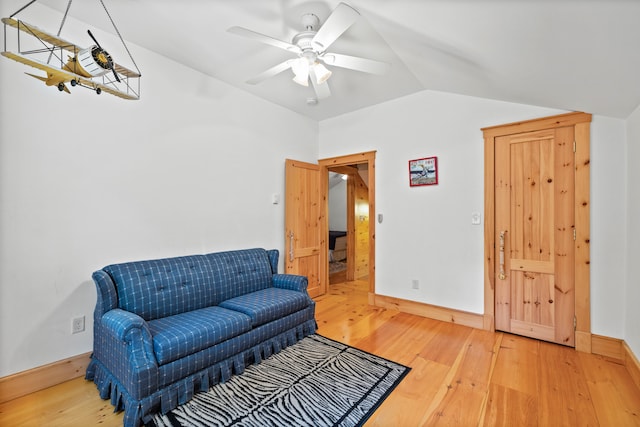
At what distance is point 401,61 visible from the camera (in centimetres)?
268

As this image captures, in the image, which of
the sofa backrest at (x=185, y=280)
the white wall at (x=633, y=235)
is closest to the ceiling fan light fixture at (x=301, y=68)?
the sofa backrest at (x=185, y=280)

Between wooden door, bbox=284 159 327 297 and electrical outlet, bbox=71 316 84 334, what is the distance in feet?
7.10

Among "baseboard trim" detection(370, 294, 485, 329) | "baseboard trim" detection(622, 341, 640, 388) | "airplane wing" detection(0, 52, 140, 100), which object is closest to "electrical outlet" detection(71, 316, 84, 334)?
"airplane wing" detection(0, 52, 140, 100)

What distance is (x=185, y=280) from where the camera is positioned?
2.46m

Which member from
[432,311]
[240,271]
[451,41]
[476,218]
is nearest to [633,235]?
[476,218]

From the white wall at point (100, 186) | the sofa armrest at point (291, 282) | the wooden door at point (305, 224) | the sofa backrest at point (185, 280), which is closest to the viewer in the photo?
the white wall at point (100, 186)

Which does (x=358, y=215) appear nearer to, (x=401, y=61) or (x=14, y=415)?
(x=401, y=61)

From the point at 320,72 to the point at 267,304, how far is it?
6.68ft

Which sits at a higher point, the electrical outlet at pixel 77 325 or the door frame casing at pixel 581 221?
the door frame casing at pixel 581 221

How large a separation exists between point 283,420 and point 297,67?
251cm

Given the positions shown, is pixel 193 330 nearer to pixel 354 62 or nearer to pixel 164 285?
pixel 164 285

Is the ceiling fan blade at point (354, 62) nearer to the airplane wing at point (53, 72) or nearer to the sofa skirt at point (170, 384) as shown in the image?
the airplane wing at point (53, 72)

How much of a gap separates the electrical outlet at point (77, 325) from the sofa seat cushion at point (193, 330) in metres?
0.59

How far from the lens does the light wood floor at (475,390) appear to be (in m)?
1.71
